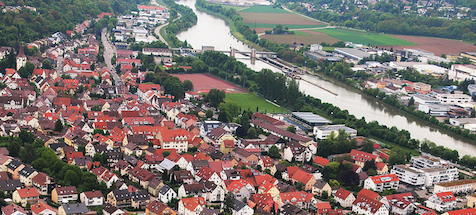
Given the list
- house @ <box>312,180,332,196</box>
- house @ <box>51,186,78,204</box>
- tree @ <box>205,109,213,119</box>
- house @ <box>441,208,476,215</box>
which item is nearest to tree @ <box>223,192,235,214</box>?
house @ <box>312,180,332,196</box>

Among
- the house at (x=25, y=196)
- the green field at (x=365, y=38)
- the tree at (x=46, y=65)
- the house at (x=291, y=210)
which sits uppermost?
the house at (x=25, y=196)

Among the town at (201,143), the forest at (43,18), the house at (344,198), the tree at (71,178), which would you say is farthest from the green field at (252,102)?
the forest at (43,18)

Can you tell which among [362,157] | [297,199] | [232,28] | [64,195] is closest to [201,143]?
[297,199]

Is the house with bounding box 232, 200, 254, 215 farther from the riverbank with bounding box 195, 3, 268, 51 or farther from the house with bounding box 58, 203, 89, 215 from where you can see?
the riverbank with bounding box 195, 3, 268, 51

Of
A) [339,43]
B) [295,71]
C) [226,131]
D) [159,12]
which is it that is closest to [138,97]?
[226,131]

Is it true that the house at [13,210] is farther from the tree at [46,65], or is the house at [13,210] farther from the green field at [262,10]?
the green field at [262,10]
